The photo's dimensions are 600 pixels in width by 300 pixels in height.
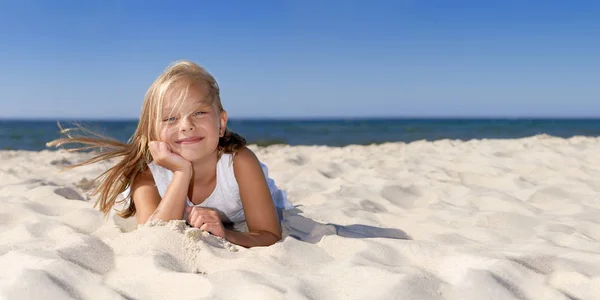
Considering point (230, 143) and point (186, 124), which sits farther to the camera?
point (230, 143)

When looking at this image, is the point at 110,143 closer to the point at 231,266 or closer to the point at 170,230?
the point at 170,230

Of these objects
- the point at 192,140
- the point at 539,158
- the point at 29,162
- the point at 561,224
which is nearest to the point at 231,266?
the point at 192,140

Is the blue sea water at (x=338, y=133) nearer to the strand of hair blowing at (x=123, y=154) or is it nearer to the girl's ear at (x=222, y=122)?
the strand of hair blowing at (x=123, y=154)

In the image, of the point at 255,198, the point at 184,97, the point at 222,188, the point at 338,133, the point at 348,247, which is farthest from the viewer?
the point at 338,133

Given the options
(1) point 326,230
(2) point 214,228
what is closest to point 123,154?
(2) point 214,228

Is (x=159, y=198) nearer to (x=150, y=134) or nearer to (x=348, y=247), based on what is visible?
(x=150, y=134)

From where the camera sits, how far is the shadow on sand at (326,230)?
2420 millimetres

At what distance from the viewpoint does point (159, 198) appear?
2447mm

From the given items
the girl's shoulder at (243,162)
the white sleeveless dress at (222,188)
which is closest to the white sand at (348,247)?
the white sleeveless dress at (222,188)

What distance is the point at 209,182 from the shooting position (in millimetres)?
2488

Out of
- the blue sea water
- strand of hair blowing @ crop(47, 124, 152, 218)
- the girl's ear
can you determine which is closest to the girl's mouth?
the girl's ear

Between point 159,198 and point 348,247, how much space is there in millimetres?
992

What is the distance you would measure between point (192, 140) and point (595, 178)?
3.33 m

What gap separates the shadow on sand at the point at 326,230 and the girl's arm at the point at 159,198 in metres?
0.57
